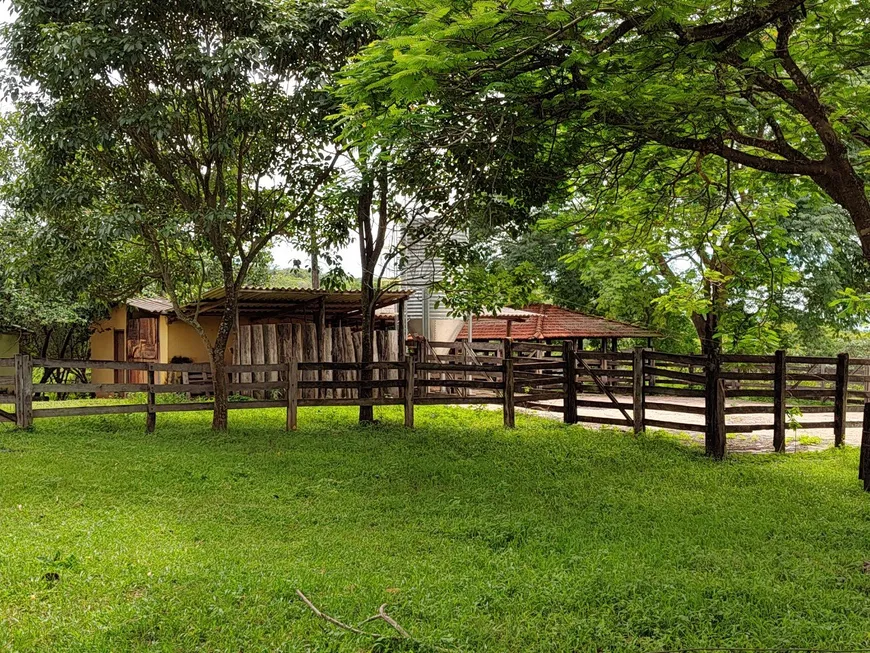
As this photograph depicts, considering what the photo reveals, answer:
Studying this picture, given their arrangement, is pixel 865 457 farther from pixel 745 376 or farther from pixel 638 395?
pixel 638 395

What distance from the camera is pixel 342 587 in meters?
5.12

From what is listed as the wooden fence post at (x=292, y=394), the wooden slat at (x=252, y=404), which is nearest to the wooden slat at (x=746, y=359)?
the wooden fence post at (x=292, y=394)

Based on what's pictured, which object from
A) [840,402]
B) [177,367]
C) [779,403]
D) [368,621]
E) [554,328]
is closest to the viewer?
[368,621]

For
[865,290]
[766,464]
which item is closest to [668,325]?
[865,290]

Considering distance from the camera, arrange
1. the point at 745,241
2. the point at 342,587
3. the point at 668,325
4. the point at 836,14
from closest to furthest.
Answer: the point at 342,587
the point at 836,14
the point at 745,241
the point at 668,325

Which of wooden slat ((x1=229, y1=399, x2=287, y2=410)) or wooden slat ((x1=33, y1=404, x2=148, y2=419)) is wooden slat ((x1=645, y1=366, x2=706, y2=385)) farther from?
wooden slat ((x1=33, y1=404, x2=148, y2=419))

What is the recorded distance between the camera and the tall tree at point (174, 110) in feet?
36.5

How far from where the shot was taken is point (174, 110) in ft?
40.4

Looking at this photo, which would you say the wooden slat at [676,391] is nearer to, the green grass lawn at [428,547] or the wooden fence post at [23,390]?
the green grass lawn at [428,547]

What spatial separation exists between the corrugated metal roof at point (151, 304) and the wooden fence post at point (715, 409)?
14.0 meters

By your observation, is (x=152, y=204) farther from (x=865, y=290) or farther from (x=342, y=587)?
(x=865, y=290)

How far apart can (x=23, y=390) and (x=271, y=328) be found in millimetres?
7246

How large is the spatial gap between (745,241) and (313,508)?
7.05 meters

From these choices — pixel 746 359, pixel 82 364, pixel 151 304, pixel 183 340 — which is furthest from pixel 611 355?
pixel 151 304
